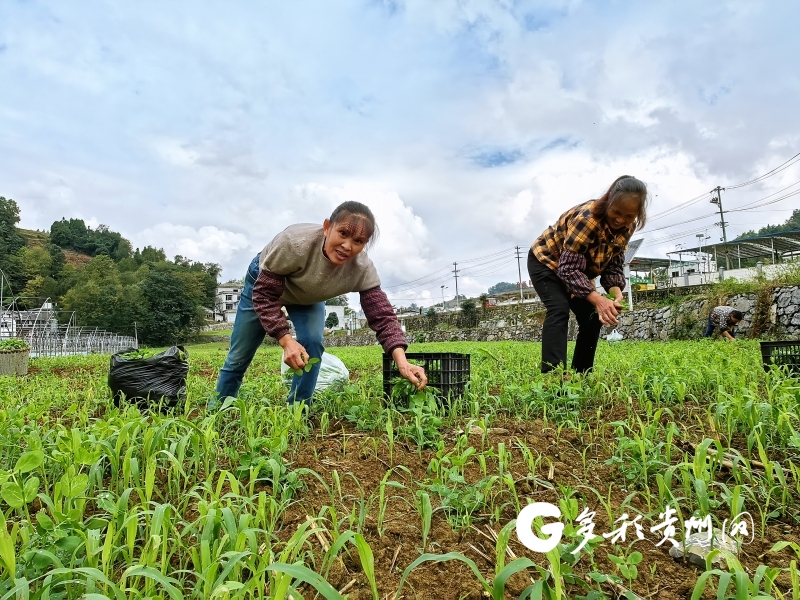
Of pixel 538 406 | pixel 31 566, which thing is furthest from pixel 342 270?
pixel 31 566

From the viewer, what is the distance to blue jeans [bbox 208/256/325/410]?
2689 millimetres

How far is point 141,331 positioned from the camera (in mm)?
44531

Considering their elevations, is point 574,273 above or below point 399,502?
above

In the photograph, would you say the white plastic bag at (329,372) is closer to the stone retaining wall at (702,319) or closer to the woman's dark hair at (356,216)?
the woman's dark hair at (356,216)

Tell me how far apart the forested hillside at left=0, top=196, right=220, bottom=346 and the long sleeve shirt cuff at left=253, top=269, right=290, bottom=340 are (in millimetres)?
36656

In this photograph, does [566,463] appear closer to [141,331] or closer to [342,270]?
[342,270]

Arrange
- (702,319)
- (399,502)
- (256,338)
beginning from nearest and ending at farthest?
(399,502) → (256,338) → (702,319)

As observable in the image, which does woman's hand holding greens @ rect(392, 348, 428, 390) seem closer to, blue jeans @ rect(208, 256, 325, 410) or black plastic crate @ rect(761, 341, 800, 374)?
blue jeans @ rect(208, 256, 325, 410)

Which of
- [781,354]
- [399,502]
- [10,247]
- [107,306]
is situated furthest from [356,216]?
[10,247]

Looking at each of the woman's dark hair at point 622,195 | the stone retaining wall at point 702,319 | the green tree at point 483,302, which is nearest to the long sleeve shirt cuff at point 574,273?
the woman's dark hair at point 622,195

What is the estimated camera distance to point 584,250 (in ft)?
10.5

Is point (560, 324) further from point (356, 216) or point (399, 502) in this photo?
point (399, 502)

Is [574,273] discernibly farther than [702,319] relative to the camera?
No

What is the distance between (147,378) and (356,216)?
1.75m
